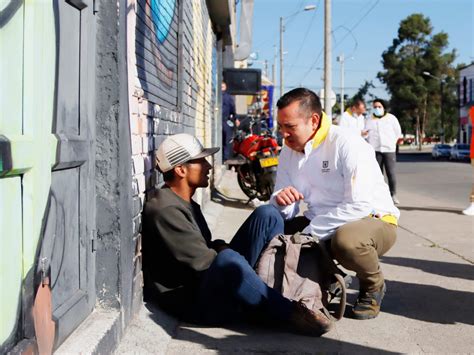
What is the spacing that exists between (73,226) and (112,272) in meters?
0.48

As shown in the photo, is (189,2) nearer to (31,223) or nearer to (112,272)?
(112,272)

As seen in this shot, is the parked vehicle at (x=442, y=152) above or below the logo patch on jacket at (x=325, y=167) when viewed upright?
below

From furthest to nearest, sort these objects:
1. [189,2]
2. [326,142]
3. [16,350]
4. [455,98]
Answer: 1. [455,98]
2. [189,2]
3. [326,142]
4. [16,350]

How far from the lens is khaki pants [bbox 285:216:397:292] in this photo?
4410 mm

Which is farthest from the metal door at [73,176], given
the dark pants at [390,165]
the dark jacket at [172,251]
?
the dark pants at [390,165]

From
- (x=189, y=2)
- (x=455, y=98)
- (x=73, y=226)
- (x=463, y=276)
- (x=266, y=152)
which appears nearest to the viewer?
(x=73, y=226)

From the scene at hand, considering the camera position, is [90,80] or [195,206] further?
[195,206]

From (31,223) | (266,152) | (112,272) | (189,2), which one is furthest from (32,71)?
(266,152)

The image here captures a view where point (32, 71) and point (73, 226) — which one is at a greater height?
point (32, 71)

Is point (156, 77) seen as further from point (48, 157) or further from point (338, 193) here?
point (48, 157)

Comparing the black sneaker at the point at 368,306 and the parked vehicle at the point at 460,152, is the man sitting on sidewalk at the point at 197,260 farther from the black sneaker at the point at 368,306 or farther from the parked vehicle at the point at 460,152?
the parked vehicle at the point at 460,152

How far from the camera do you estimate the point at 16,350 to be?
255 cm

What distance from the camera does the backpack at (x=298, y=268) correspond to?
4.40 metres

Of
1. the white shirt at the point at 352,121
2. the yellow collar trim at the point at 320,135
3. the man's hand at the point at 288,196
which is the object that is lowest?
the man's hand at the point at 288,196
